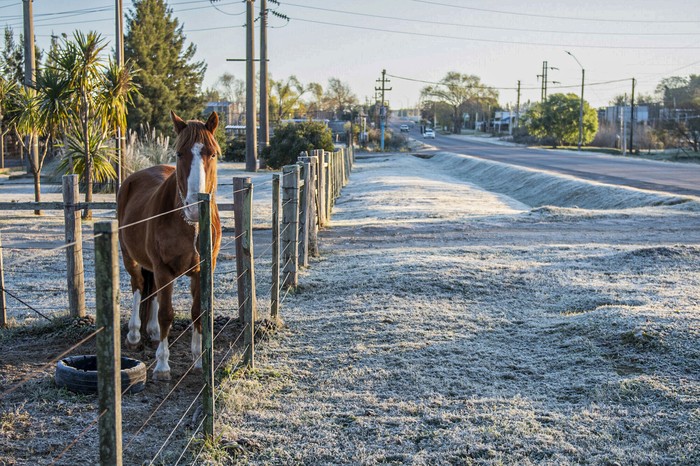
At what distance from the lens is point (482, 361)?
270 inches

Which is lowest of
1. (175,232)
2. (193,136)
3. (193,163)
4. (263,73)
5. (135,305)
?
(135,305)

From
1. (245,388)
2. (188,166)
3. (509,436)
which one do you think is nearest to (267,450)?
(245,388)

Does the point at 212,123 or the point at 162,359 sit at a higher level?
the point at 212,123

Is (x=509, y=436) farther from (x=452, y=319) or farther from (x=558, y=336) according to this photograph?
(x=452, y=319)

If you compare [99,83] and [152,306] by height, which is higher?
[99,83]

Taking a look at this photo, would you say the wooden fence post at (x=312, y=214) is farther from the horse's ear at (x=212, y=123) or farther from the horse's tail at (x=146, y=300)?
the horse's ear at (x=212, y=123)

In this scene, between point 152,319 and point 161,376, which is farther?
point 152,319

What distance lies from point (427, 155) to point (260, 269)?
47.5 m

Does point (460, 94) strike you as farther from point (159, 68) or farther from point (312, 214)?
point (312, 214)

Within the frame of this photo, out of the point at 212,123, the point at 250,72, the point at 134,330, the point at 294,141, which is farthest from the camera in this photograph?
the point at 294,141

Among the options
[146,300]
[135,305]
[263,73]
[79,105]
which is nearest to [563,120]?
[263,73]

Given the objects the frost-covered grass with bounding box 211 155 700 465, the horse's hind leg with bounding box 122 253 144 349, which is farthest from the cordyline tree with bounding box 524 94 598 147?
the horse's hind leg with bounding box 122 253 144 349

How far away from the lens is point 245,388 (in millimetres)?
5996

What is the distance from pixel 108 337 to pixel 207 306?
1.79 metres
